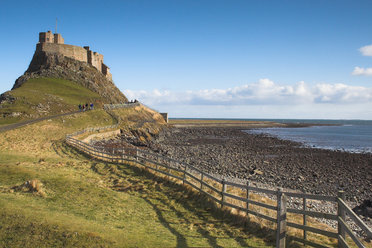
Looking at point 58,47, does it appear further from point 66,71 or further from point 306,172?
point 306,172

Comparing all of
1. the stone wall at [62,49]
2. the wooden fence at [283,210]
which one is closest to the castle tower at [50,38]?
the stone wall at [62,49]

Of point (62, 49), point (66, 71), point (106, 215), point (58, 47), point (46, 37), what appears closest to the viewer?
point (106, 215)

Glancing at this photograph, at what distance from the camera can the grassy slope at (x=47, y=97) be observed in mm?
57656

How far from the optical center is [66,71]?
315 feet

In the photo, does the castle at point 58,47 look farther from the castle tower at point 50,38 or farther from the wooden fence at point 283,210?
the wooden fence at point 283,210

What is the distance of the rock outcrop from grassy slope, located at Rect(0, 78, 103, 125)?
11.3 ft

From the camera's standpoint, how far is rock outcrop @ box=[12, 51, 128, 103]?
9269 centimetres

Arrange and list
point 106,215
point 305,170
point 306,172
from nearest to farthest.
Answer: point 106,215 → point 306,172 → point 305,170

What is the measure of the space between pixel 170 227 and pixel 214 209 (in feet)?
9.70

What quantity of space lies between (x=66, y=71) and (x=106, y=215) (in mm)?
93929

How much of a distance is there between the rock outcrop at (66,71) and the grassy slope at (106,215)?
77.6m

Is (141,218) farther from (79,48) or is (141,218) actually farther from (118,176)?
(79,48)

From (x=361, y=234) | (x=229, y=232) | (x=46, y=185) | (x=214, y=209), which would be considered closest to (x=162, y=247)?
(x=229, y=232)

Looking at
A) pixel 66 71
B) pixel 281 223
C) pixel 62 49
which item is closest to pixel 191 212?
pixel 281 223
